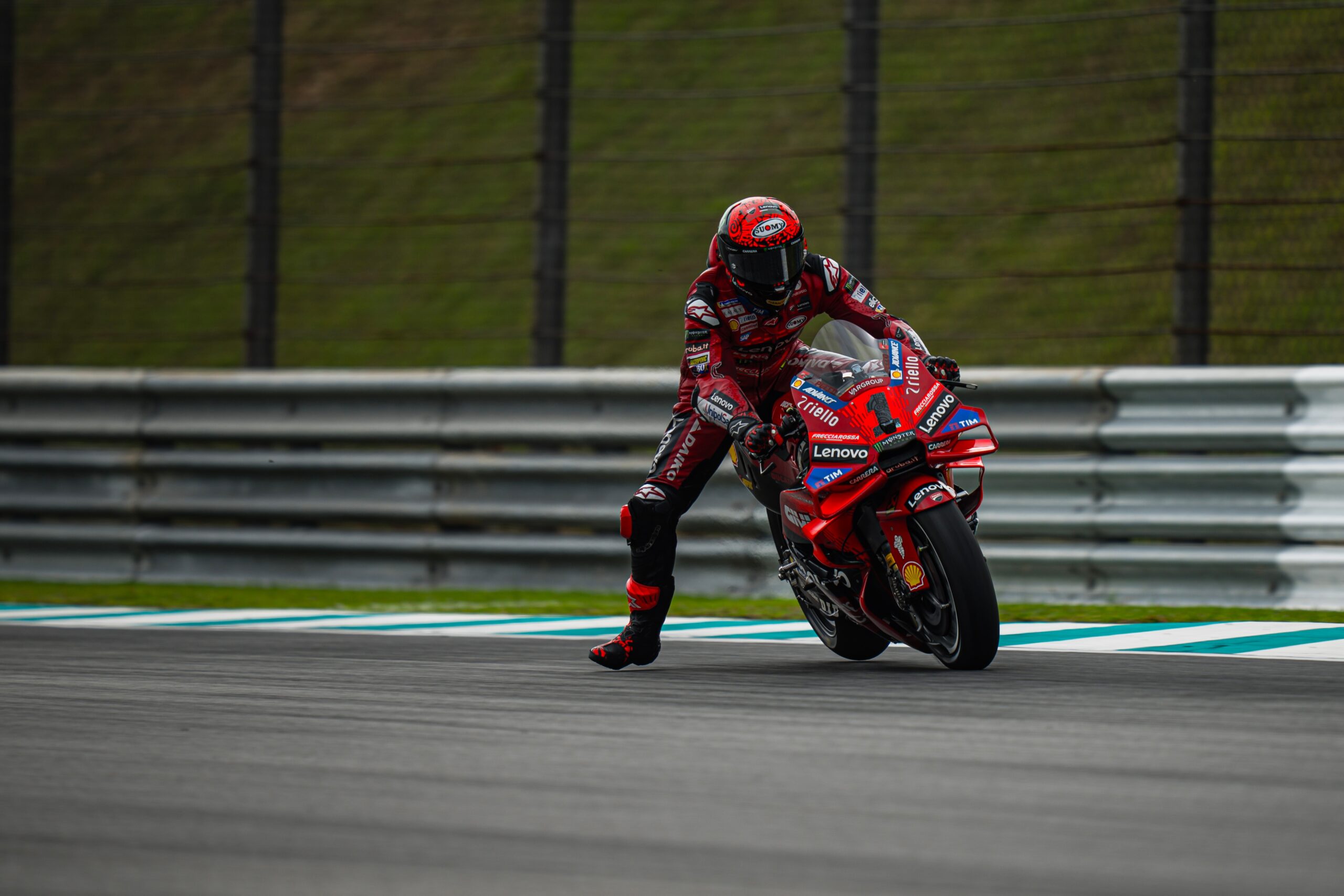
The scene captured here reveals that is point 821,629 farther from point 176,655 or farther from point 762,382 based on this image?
point 176,655

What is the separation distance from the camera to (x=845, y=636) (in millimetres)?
7328

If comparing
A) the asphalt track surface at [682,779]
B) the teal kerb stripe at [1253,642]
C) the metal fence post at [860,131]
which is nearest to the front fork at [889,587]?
the asphalt track surface at [682,779]

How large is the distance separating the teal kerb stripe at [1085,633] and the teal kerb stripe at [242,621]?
3.50m

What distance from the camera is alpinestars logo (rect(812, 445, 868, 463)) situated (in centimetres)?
665

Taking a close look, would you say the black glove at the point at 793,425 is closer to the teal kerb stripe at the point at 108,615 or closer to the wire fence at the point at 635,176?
the teal kerb stripe at the point at 108,615

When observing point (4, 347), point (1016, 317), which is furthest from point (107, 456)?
point (1016, 317)

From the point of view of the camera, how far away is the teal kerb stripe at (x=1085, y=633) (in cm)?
797

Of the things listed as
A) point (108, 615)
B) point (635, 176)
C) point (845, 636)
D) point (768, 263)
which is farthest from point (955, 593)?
point (635, 176)

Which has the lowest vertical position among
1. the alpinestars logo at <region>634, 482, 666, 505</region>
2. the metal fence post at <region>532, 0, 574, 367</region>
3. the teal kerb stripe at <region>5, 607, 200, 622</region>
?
the teal kerb stripe at <region>5, 607, 200, 622</region>

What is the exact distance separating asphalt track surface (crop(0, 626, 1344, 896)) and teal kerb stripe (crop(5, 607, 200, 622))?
2841mm

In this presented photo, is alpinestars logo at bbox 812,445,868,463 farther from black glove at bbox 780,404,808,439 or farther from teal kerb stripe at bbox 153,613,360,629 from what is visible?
teal kerb stripe at bbox 153,613,360,629

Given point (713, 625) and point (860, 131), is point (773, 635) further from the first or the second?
point (860, 131)

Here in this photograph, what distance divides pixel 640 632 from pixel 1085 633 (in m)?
2.01

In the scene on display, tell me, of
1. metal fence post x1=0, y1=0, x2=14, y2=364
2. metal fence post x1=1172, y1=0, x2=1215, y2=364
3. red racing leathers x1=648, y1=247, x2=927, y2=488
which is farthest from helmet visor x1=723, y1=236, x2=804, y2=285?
metal fence post x1=0, y1=0, x2=14, y2=364
